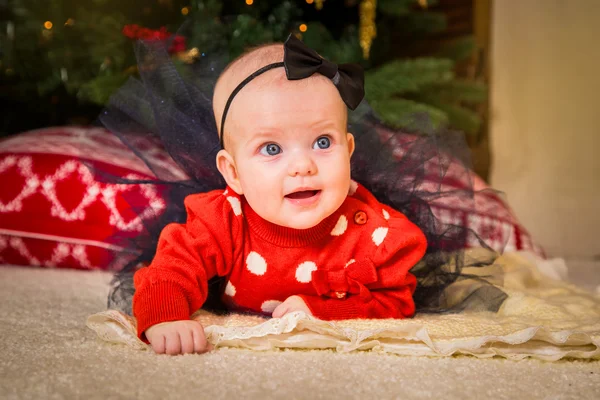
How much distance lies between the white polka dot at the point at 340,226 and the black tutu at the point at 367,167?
17cm

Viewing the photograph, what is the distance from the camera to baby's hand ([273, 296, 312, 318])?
0.88 metres

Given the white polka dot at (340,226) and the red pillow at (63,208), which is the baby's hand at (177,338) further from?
the red pillow at (63,208)

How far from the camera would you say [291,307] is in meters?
0.88

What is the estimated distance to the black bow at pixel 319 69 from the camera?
84cm

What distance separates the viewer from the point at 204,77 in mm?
1165

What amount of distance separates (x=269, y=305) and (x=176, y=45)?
A: 2.64 ft

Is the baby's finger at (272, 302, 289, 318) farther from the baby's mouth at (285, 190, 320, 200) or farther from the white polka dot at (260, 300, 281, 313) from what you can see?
the baby's mouth at (285, 190, 320, 200)

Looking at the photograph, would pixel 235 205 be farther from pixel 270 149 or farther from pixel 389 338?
pixel 389 338

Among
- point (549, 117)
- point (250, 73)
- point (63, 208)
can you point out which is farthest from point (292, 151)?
point (549, 117)

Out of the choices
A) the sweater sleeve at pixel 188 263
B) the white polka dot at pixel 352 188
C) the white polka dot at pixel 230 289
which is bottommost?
the white polka dot at pixel 230 289

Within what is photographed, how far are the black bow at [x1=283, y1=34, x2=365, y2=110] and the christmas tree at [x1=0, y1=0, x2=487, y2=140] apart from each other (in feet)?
2.23

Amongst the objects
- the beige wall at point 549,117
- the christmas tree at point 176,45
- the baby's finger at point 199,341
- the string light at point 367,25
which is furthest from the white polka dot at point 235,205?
the beige wall at point 549,117

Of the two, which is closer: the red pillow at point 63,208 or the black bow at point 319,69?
the black bow at point 319,69

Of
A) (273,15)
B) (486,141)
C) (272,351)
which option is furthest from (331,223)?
(486,141)
